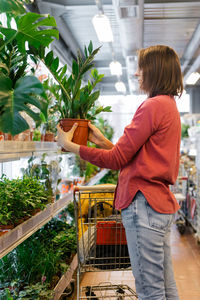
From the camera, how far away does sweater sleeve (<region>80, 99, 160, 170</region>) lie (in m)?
1.68

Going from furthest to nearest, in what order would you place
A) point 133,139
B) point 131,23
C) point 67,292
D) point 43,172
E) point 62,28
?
1. point 62,28
2. point 131,23
3. point 67,292
4. point 43,172
5. point 133,139

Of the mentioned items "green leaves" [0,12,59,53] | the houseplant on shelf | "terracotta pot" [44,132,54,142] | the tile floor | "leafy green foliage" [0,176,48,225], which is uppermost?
"green leaves" [0,12,59,53]

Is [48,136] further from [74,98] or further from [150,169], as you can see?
[150,169]

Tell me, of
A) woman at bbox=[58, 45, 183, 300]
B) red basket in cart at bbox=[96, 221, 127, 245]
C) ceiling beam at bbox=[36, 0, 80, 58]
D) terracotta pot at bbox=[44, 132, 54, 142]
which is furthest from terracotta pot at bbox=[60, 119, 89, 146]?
ceiling beam at bbox=[36, 0, 80, 58]

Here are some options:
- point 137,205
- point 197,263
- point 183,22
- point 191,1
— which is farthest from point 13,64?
point 183,22

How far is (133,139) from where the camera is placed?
1.68 metres

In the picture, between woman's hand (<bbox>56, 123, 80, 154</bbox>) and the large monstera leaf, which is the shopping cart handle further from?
the large monstera leaf

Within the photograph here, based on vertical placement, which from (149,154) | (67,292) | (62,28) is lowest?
(67,292)

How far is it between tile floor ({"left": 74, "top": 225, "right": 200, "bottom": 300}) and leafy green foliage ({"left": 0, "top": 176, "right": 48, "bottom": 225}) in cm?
154

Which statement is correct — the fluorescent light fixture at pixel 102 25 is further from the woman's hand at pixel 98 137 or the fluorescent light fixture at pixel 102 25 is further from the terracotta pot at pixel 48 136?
the woman's hand at pixel 98 137

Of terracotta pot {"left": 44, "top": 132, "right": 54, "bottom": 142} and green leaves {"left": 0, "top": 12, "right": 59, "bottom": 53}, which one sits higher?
green leaves {"left": 0, "top": 12, "right": 59, "bottom": 53}

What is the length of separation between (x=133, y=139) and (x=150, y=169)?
168mm

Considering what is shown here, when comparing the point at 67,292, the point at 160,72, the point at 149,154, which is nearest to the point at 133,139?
the point at 149,154

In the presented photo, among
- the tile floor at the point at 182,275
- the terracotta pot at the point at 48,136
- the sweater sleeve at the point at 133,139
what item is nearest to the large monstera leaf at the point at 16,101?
the sweater sleeve at the point at 133,139
